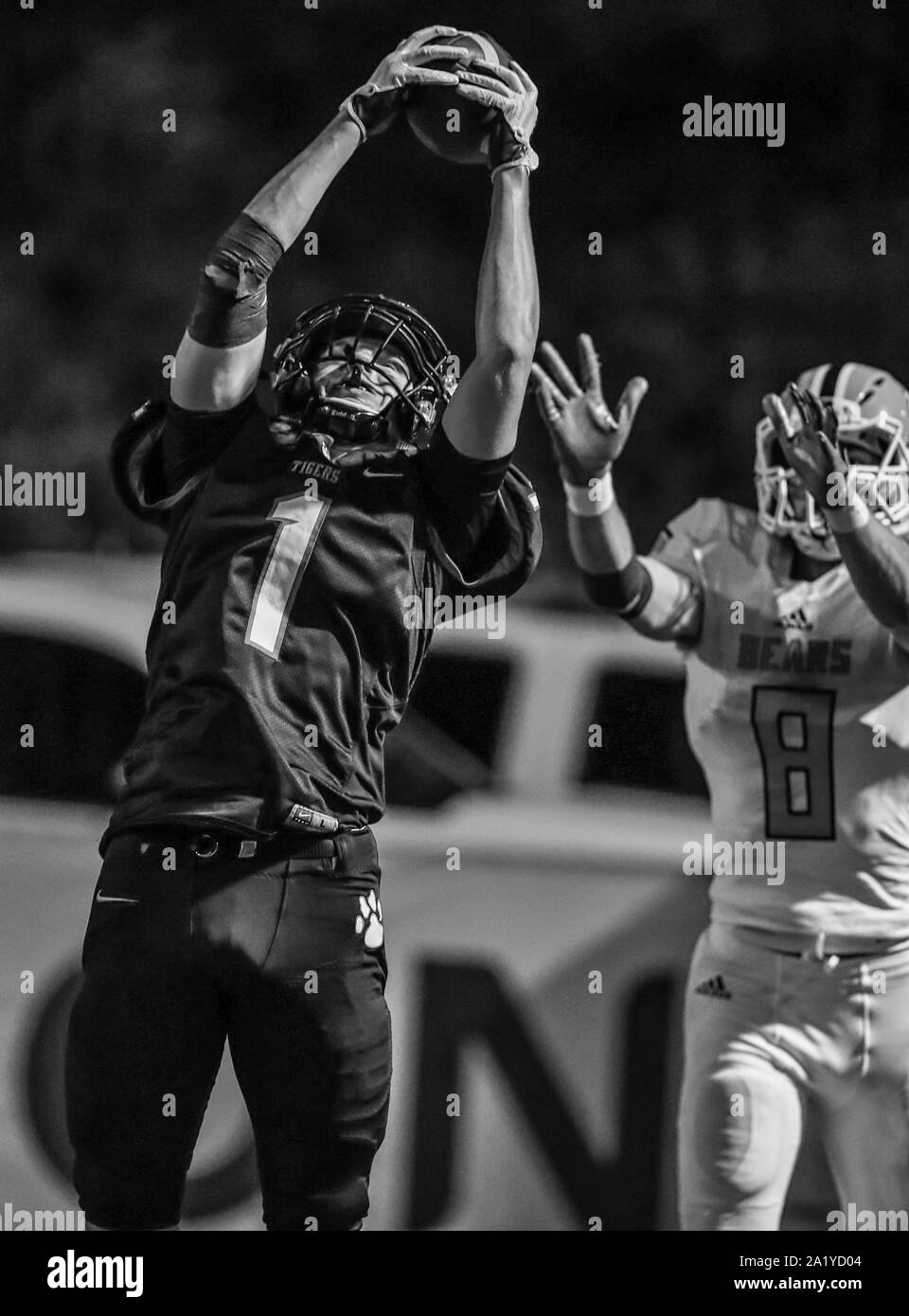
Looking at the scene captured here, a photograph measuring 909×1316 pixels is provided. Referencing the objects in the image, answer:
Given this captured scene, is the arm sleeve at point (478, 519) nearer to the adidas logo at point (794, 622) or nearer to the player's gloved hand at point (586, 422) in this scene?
the player's gloved hand at point (586, 422)

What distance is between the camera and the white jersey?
2.22 m

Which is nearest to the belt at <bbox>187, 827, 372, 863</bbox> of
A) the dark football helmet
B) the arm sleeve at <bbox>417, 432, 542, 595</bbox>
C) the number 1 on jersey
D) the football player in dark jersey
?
the football player in dark jersey

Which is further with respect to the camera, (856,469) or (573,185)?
(573,185)

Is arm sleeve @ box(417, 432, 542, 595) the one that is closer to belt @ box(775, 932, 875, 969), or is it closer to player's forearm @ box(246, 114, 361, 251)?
player's forearm @ box(246, 114, 361, 251)

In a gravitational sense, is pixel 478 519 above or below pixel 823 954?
above

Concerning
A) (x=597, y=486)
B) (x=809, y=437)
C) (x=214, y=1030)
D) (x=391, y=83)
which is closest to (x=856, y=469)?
(x=809, y=437)

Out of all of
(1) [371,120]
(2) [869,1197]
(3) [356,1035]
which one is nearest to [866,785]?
(2) [869,1197]

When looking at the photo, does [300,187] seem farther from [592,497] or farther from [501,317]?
[592,497]

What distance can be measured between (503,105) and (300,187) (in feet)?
0.90

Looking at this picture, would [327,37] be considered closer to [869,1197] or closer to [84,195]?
[84,195]

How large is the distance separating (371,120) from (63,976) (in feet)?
4.46

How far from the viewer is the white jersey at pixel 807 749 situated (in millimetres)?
2221

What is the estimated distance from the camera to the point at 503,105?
1885mm

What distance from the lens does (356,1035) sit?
5.56 ft
